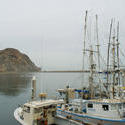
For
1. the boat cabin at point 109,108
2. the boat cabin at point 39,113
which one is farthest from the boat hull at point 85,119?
the boat cabin at point 39,113

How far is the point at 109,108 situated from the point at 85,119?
3.08 meters

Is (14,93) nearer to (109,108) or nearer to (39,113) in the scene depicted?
(39,113)

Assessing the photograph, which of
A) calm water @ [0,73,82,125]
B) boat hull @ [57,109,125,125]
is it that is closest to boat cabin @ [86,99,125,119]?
boat hull @ [57,109,125,125]

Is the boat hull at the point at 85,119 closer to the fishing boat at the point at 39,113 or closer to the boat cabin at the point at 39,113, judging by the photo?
the fishing boat at the point at 39,113

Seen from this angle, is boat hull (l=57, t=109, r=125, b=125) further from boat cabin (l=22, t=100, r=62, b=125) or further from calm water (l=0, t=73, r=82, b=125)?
calm water (l=0, t=73, r=82, b=125)

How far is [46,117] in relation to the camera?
1756 cm

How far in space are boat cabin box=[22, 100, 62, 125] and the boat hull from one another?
1262 millimetres

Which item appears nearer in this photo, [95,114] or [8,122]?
[95,114]

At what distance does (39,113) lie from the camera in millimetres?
17266

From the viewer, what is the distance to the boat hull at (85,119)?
15516 mm

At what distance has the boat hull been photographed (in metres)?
15.5

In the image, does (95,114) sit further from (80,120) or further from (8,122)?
(8,122)

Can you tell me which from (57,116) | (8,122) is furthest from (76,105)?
(8,122)

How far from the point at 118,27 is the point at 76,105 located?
13001 millimetres
